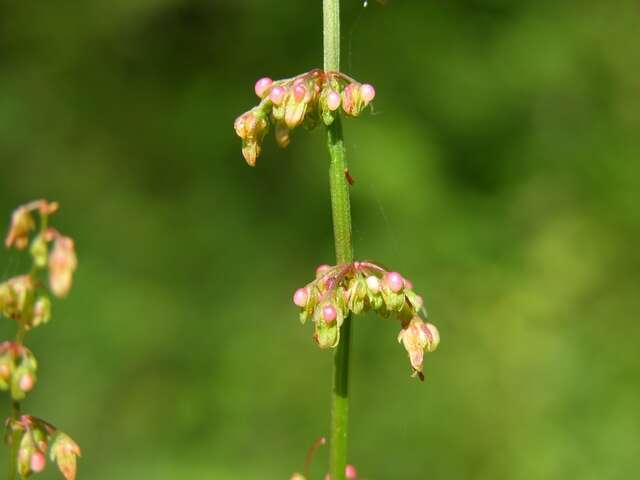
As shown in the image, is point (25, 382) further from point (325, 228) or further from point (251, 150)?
point (325, 228)

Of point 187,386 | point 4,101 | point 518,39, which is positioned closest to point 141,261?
point 187,386

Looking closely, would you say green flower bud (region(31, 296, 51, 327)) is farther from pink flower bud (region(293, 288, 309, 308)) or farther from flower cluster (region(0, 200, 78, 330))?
pink flower bud (region(293, 288, 309, 308))

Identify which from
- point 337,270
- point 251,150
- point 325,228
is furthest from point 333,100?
point 325,228

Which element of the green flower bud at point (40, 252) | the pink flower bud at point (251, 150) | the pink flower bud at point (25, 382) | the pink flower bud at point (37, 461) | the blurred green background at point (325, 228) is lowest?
the pink flower bud at point (37, 461)

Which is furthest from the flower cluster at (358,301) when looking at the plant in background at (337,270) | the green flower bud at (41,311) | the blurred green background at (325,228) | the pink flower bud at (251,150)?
the blurred green background at (325,228)

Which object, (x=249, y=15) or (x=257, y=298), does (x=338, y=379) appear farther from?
(x=249, y=15)

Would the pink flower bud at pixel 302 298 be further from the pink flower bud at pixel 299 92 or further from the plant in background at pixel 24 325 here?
the plant in background at pixel 24 325
